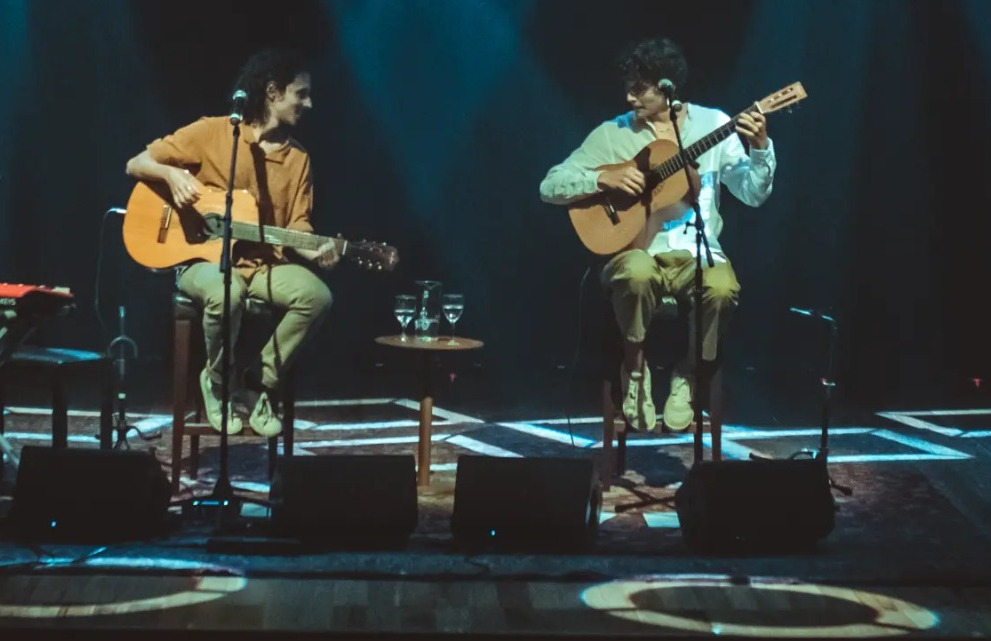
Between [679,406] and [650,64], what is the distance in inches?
51.8

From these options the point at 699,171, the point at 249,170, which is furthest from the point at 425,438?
the point at 699,171

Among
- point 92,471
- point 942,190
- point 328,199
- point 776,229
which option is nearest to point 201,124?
point 92,471

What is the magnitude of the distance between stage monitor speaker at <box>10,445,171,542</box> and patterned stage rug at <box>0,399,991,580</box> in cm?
54

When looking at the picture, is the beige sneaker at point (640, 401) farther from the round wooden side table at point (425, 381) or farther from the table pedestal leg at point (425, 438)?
the table pedestal leg at point (425, 438)

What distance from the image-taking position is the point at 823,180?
6.81 meters

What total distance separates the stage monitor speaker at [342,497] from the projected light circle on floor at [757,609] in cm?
69

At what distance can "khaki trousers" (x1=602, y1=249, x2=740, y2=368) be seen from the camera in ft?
14.4

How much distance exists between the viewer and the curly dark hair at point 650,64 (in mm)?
4676

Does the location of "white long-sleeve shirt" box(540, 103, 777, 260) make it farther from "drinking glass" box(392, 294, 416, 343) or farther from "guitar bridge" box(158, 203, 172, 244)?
"guitar bridge" box(158, 203, 172, 244)

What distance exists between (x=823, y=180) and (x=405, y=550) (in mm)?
4078

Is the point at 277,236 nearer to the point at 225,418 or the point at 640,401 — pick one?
the point at 225,418

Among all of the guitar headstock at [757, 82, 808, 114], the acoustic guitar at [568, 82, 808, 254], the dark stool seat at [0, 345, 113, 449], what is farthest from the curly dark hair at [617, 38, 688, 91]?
the dark stool seat at [0, 345, 113, 449]

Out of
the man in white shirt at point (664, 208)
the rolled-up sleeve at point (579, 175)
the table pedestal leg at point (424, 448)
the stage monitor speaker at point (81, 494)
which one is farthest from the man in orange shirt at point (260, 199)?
the man in white shirt at point (664, 208)

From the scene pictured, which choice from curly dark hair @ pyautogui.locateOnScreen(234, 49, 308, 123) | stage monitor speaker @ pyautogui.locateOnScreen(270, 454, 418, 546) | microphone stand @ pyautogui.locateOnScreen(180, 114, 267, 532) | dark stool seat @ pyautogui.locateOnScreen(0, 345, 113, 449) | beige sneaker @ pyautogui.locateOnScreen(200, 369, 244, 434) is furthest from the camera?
curly dark hair @ pyautogui.locateOnScreen(234, 49, 308, 123)
